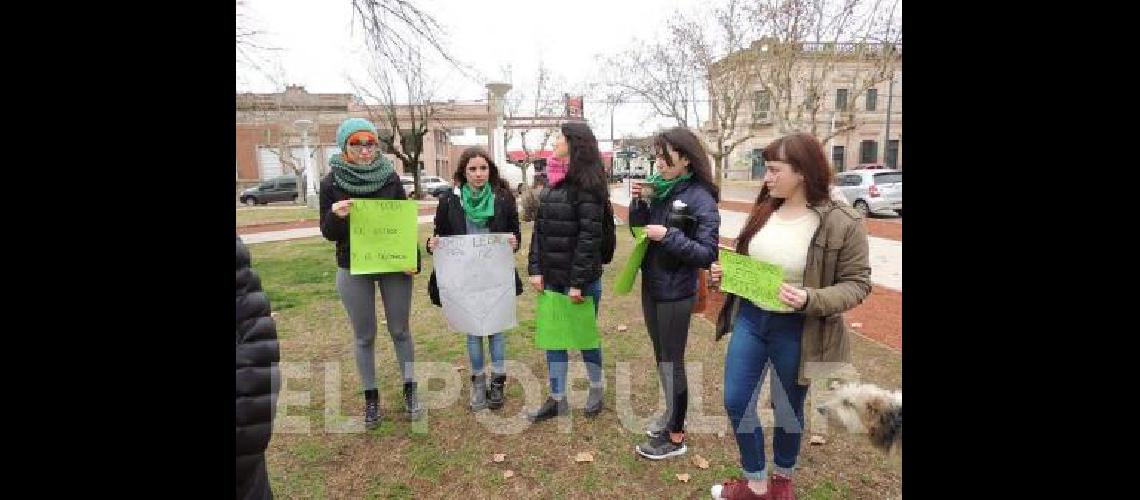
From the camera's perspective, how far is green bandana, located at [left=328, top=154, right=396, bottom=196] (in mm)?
3184

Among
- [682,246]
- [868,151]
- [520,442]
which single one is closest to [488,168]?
[682,246]

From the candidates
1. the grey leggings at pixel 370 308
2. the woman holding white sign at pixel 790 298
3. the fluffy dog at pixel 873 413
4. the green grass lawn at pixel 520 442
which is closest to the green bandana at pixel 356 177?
the grey leggings at pixel 370 308

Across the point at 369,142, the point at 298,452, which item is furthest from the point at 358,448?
the point at 369,142

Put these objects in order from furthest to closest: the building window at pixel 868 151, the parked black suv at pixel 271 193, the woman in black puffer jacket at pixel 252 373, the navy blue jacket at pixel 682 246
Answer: the building window at pixel 868 151 < the parked black suv at pixel 271 193 < the navy blue jacket at pixel 682 246 < the woman in black puffer jacket at pixel 252 373

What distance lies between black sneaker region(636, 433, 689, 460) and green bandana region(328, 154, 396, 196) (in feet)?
6.72

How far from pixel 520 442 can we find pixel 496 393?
51 centimetres

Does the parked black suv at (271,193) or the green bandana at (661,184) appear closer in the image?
the green bandana at (661,184)

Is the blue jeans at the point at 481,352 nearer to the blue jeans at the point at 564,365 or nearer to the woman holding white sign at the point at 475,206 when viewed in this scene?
the woman holding white sign at the point at 475,206

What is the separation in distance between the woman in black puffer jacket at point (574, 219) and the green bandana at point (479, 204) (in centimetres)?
36

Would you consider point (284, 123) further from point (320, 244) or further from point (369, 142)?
point (369, 142)

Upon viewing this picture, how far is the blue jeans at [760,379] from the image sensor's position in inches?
93.7

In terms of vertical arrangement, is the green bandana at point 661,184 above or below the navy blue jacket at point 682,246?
above

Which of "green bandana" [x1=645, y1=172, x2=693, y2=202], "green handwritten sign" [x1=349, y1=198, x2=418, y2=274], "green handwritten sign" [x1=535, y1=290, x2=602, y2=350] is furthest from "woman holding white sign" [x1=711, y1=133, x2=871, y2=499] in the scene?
"green handwritten sign" [x1=349, y1=198, x2=418, y2=274]
